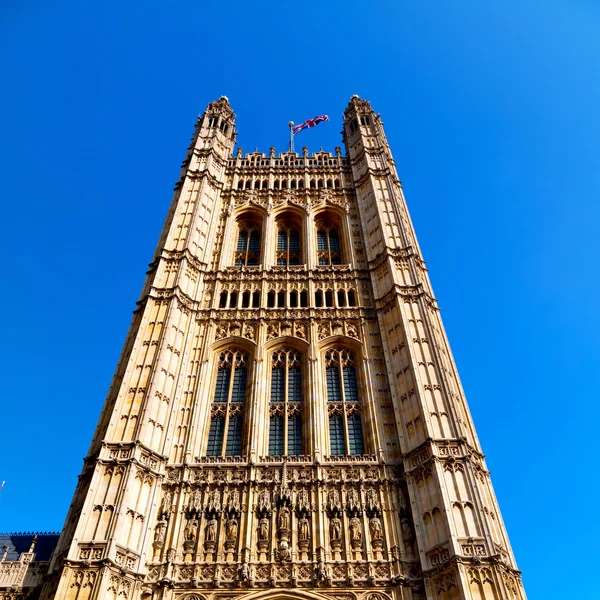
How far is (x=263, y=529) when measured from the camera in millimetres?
17000

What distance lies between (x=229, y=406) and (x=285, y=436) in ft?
8.16

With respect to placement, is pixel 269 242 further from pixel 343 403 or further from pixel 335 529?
pixel 335 529

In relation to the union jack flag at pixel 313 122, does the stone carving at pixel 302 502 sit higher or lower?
lower

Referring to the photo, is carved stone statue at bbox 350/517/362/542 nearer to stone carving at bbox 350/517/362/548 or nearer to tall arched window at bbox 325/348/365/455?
stone carving at bbox 350/517/362/548

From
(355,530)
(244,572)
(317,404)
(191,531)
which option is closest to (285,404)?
(317,404)

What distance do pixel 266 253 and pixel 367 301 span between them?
5770mm

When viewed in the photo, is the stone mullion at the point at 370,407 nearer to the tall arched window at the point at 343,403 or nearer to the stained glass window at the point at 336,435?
the tall arched window at the point at 343,403

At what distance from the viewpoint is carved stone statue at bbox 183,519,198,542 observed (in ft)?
55.5

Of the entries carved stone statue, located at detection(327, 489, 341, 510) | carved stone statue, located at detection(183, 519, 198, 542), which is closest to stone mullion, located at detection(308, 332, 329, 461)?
carved stone statue, located at detection(327, 489, 341, 510)

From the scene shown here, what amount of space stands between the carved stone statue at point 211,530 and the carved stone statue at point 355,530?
3.87m

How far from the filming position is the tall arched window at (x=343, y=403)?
2005 cm

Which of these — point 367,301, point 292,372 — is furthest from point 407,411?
point 367,301

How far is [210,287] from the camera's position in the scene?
25812mm

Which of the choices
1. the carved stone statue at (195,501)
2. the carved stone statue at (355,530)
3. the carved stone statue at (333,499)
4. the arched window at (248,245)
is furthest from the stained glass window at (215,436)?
the arched window at (248,245)
